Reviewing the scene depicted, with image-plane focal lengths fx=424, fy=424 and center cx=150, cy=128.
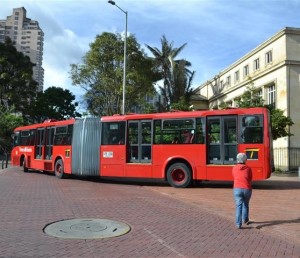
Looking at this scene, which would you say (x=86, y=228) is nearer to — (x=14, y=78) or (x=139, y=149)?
(x=139, y=149)

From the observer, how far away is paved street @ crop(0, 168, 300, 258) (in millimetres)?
6988

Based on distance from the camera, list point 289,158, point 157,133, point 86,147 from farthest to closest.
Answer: point 289,158 → point 86,147 → point 157,133

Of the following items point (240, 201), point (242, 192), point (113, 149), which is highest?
point (113, 149)

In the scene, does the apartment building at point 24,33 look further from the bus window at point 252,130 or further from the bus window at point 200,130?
the bus window at point 252,130

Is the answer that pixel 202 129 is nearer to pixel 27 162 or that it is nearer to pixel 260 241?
pixel 260 241

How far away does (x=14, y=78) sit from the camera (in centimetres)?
5466

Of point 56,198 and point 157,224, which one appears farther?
point 56,198

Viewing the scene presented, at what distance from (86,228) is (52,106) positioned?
183 ft

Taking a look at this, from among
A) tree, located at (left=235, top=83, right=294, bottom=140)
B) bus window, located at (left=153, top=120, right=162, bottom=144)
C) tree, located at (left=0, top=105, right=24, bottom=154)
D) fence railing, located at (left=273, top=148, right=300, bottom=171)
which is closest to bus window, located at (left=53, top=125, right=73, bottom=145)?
bus window, located at (left=153, top=120, right=162, bottom=144)

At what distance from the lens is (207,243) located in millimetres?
7547

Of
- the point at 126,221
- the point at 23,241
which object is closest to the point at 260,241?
the point at 126,221

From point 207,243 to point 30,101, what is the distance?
180 ft

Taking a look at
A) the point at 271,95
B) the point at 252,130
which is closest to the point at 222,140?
the point at 252,130

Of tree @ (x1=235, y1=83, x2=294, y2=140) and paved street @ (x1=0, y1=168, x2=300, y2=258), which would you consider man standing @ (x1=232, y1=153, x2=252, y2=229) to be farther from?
tree @ (x1=235, y1=83, x2=294, y2=140)
